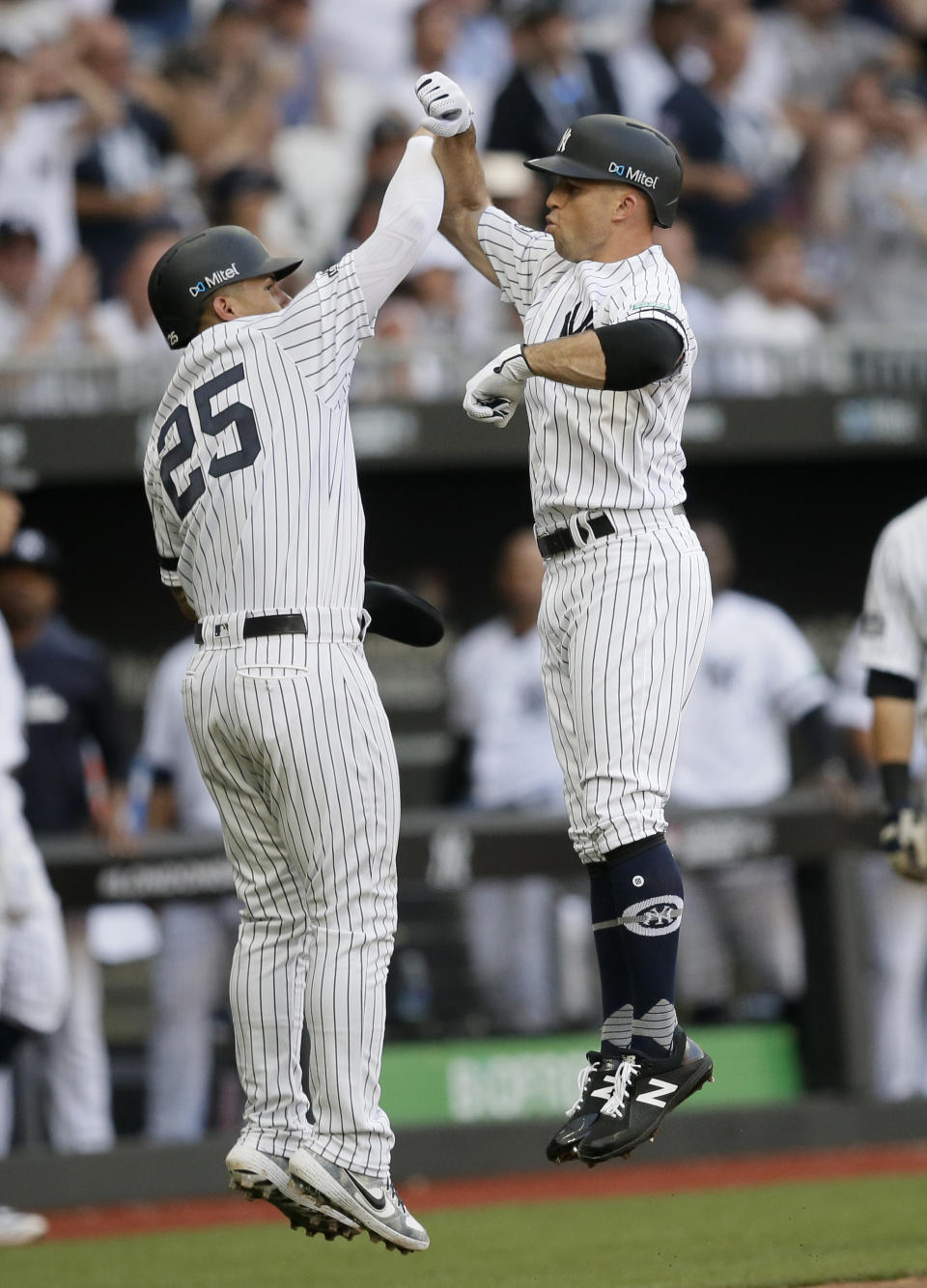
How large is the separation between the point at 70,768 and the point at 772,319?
3.84m

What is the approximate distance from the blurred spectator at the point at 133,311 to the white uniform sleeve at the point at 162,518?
4.06m

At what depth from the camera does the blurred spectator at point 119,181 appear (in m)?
8.45

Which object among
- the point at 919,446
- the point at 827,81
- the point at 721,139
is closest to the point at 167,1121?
the point at 919,446

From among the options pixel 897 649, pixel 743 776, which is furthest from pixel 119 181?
pixel 897 649

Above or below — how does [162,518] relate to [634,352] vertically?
below

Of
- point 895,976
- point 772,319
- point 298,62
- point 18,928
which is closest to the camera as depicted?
point 18,928

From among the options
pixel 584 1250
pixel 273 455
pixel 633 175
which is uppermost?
pixel 633 175

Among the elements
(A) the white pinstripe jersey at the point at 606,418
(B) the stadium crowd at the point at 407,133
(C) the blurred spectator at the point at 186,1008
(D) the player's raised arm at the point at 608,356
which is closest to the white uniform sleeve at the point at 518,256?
(A) the white pinstripe jersey at the point at 606,418

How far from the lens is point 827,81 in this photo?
983cm

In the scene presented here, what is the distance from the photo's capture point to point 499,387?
3.76 metres

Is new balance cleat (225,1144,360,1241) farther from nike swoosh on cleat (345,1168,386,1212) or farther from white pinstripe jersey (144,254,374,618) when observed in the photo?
white pinstripe jersey (144,254,374,618)

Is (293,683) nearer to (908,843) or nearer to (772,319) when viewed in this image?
(908,843)

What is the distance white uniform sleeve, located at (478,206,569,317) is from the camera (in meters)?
4.18

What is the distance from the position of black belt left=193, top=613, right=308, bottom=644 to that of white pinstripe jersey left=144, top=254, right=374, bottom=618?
0.02 meters
